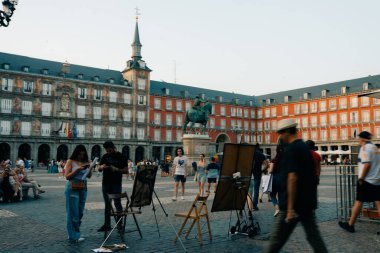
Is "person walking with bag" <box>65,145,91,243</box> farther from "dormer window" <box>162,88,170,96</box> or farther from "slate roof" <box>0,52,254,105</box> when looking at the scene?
"dormer window" <box>162,88,170,96</box>

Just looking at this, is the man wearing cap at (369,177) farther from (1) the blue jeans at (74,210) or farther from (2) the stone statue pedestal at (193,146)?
(2) the stone statue pedestal at (193,146)

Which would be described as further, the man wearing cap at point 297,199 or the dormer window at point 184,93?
the dormer window at point 184,93

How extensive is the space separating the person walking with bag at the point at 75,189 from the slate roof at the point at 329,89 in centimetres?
5523

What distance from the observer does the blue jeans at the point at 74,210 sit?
235 inches

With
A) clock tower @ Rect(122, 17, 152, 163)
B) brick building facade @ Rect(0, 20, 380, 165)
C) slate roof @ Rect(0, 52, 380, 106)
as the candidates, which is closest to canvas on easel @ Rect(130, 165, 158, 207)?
brick building facade @ Rect(0, 20, 380, 165)

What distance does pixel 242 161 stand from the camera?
6207 millimetres

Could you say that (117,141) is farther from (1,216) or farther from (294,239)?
(294,239)

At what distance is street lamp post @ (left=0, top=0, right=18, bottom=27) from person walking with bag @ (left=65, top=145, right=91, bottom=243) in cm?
484

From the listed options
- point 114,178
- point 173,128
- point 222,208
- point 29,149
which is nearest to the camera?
point 222,208

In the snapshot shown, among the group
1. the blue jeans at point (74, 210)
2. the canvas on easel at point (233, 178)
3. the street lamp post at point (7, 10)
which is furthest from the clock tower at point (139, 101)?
the canvas on easel at point (233, 178)

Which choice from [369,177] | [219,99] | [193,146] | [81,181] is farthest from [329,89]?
[81,181]

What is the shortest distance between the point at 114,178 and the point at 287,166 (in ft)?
13.4

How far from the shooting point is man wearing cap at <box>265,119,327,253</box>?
145 inches

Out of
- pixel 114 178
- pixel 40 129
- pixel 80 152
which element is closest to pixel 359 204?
pixel 114 178
